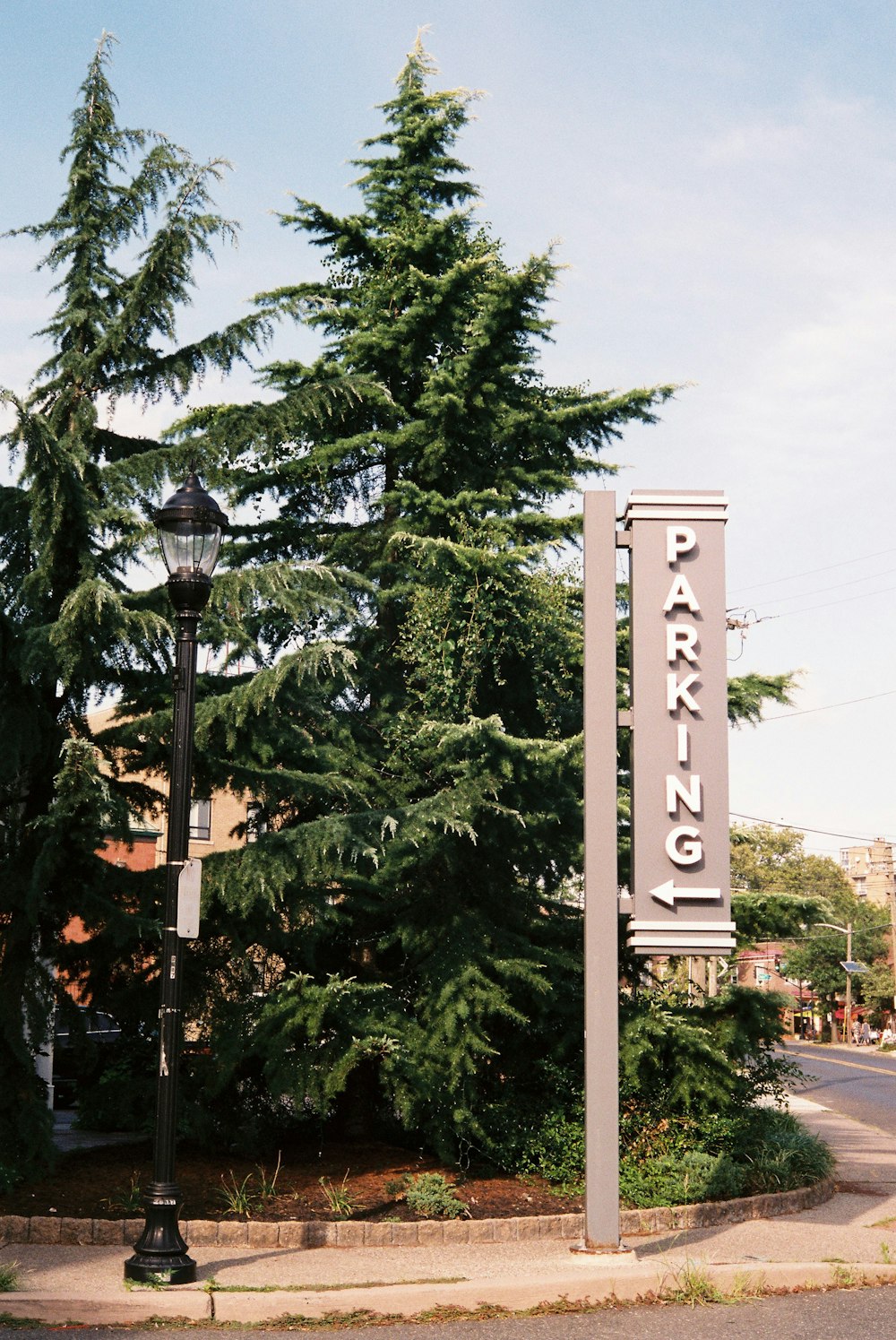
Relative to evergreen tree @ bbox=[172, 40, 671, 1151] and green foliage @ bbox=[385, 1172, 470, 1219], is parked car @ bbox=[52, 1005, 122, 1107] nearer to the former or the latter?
evergreen tree @ bbox=[172, 40, 671, 1151]

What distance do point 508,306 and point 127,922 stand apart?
24.4 feet

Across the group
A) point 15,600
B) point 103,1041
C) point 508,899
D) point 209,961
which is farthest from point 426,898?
point 15,600

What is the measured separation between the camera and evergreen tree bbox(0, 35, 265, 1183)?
11023 millimetres

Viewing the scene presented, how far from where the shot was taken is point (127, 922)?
11250 millimetres

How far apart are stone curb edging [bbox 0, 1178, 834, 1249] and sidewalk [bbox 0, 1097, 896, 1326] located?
0.13 m

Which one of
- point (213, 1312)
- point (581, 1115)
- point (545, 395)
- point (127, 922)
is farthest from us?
point (545, 395)

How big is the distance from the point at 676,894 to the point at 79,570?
5.98m

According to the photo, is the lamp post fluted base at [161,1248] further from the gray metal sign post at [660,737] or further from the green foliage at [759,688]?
the green foliage at [759,688]

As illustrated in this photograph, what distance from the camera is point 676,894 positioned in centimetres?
1028

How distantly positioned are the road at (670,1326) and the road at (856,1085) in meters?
5.26

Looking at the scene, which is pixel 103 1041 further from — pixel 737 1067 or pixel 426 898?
pixel 737 1067

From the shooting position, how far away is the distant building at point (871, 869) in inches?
3469

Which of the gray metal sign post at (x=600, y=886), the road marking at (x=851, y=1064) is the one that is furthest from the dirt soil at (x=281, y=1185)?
the road marking at (x=851, y=1064)

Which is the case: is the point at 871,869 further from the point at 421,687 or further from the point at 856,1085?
the point at 421,687
